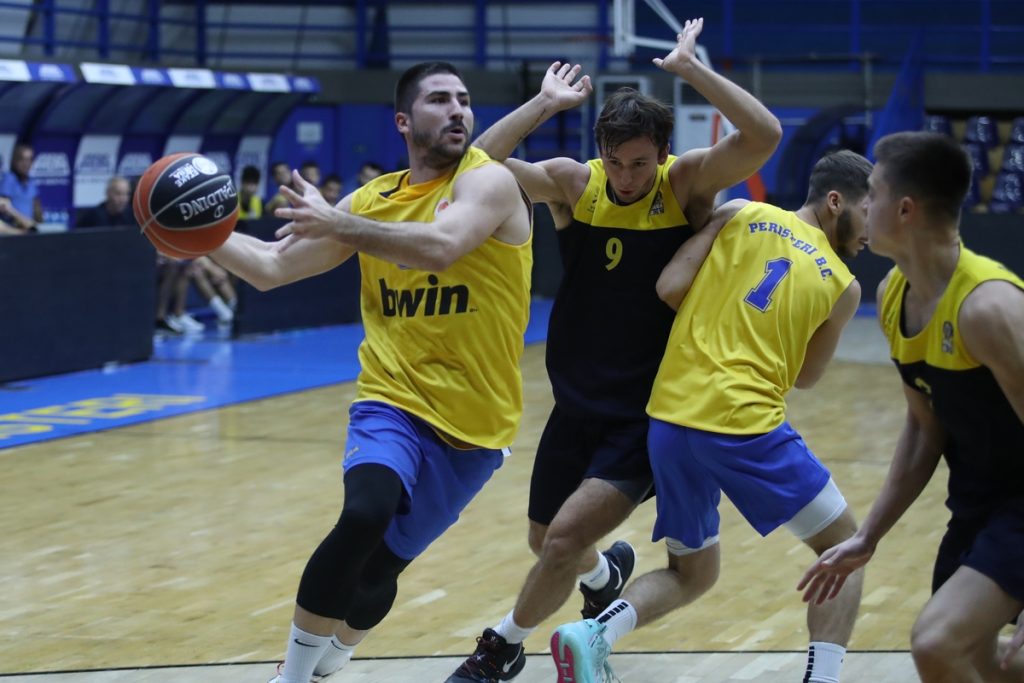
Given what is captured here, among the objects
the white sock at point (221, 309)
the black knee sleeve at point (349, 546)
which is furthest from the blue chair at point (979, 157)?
the black knee sleeve at point (349, 546)

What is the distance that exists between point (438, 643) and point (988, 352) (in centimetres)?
284

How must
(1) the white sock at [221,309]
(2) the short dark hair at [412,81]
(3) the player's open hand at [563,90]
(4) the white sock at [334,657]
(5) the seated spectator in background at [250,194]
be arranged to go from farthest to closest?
(5) the seated spectator in background at [250,194]
(1) the white sock at [221,309]
(3) the player's open hand at [563,90]
(4) the white sock at [334,657]
(2) the short dark hair at [412,81]

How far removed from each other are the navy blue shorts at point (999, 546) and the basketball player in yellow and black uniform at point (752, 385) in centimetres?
92

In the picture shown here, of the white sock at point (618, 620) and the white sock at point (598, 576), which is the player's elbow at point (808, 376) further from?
the white sock at point (598, 576)

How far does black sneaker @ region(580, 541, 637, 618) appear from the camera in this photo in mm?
5590

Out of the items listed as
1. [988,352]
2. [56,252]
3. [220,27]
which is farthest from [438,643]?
[220,27]

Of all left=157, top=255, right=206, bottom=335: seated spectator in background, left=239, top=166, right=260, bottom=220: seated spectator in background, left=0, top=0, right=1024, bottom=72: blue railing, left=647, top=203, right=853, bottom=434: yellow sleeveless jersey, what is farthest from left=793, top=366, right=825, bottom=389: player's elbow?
left=0, top=0, right=1024, bottom=72: blue railing

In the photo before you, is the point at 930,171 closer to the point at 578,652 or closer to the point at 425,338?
the point at 425,338

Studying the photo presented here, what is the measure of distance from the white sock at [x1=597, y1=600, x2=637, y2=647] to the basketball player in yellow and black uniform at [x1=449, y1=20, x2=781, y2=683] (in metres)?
0.18

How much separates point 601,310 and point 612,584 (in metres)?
1.22

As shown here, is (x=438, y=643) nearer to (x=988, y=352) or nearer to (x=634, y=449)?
(x=634, y=449)

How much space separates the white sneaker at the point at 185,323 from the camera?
1570 cm

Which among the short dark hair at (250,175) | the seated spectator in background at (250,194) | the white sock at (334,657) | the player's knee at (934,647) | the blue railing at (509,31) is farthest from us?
the blue railing at (509,31)

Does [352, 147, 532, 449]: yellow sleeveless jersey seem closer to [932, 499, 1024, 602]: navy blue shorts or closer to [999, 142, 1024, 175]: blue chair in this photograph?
[932, 499, 1024, 602]: navy blue shorts
